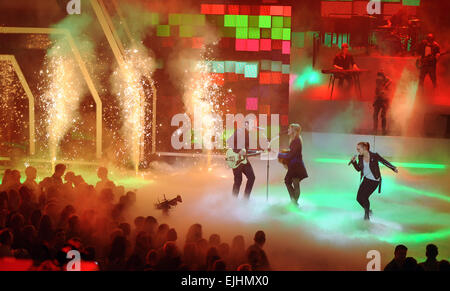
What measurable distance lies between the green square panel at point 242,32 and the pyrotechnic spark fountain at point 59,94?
3480 millimetres

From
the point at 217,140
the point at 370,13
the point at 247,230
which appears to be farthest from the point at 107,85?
the point at 370,13

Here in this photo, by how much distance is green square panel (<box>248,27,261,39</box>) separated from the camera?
1079 centimetres

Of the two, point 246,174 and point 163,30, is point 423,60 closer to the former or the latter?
point 163,30

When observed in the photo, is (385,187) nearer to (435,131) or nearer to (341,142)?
(341,142)

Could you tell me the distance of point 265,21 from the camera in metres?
10.7

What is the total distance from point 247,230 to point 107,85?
5041mm

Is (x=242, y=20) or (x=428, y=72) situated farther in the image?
(x=428, y=72)

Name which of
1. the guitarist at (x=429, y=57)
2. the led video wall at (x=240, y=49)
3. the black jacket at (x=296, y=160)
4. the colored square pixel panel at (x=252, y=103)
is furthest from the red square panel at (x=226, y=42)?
the guitarist at (x=429, y=57)

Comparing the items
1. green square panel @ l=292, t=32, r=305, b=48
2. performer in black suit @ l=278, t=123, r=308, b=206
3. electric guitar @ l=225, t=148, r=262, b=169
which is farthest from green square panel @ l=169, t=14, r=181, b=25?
performer in black suit @ l=278, t=123, r=308, b=206

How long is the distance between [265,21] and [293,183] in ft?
14.5

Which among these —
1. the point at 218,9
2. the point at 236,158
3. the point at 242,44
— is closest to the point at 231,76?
the point at 242,44

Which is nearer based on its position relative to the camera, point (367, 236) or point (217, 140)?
point (367, 236)

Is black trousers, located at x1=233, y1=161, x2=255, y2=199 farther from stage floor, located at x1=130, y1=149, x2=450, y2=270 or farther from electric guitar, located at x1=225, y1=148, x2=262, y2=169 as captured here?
stage floor, located at x1=130, y1=149, x2=450, y2=270

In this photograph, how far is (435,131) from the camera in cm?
1197
